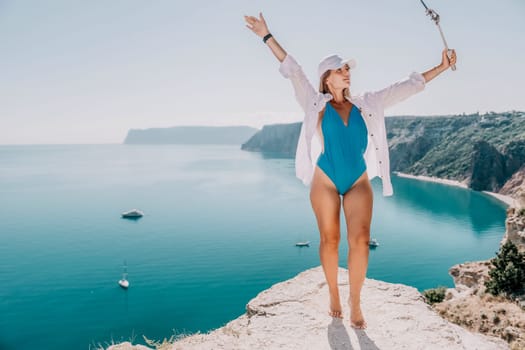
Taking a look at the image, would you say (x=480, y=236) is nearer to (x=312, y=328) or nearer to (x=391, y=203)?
(x=391, y=203)

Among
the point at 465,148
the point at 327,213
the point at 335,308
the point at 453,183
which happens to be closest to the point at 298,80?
the point at 327,213

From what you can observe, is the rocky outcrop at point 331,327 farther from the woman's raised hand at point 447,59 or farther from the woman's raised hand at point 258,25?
the woman's raised hand at point 258,25

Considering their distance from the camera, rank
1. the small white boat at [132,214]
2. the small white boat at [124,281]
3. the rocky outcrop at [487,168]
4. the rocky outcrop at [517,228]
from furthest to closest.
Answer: the rocky outcrop at [487,168]
the small white boat at [132,214]
the small white boat at [124,281]
the rocky outcrop at [517,228]

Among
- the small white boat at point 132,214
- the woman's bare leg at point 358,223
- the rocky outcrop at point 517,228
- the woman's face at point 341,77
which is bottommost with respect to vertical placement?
the rocky outcrop at point 517,228

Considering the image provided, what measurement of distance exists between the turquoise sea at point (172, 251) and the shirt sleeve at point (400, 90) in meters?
16.5

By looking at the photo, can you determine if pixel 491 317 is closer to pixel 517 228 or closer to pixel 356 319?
pixel 356 319

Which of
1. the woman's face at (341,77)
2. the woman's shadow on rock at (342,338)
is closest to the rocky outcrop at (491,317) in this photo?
the woman's shadow on rock at (342,338)

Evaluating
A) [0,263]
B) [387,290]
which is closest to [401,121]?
[0,263]

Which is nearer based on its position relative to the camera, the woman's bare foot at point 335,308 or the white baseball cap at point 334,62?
the white baseball cap at point 334,62

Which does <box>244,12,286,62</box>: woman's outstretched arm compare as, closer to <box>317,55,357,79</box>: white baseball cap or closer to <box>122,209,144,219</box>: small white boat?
<box>317,55,357,79</box>: white baseball cap

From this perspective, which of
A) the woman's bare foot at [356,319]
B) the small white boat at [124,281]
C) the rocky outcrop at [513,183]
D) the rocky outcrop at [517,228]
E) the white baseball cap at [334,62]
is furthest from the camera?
the rocky outcrop at [513,183]

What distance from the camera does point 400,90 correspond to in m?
3.86

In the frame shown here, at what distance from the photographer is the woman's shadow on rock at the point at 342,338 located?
3.56 m

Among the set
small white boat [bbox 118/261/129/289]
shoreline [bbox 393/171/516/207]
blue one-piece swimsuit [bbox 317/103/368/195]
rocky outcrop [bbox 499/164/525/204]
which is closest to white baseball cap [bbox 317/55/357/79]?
blue one-piece swimsuit [bbox 317/103/368/195]
